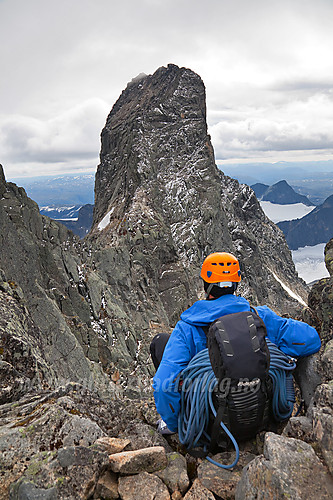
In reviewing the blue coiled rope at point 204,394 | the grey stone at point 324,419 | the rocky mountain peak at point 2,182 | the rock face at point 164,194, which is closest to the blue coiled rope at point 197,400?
the blue coiled rope at point 204,394

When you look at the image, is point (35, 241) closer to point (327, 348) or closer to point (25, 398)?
point (25, 398)

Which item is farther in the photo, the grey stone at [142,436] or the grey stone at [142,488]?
the grey stone at [142,436]

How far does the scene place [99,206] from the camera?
253ft

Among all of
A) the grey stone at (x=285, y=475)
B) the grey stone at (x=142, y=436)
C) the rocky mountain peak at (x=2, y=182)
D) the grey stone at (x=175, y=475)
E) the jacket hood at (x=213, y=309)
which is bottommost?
the grey stone at (x=142, y=436)

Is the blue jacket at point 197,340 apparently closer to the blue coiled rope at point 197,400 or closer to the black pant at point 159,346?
the blue coiled rope at point 197,400

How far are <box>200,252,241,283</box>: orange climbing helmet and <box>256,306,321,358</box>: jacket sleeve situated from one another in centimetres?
86

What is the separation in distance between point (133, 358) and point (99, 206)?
53.5m

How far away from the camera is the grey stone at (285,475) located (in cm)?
350

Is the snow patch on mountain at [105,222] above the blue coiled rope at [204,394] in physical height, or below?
above

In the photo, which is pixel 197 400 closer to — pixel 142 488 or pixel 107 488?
pixel 142 488

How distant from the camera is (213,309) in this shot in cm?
517

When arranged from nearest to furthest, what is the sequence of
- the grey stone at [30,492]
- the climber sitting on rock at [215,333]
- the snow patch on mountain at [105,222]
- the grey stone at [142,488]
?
the grey stone at [30,492] → the grey stone at [142,488] → the climber sitting on rock at [215,333] → the snow patch on mountain at [105,222]

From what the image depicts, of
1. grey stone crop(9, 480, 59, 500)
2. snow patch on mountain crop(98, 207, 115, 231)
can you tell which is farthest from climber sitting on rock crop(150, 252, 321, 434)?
snow patch on mountain crop(98, 207, 115, 231)

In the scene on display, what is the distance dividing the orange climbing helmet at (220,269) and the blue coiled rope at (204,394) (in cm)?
128
